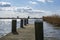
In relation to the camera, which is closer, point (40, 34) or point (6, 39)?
point (40, 34)

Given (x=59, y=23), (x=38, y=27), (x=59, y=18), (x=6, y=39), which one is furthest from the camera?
(x=59, y=23)

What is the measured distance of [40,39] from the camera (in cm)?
565

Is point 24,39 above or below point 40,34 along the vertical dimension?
below

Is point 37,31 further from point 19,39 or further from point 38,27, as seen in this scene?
point 19,39

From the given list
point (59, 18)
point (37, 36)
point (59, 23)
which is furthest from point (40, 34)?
point (59, 23)

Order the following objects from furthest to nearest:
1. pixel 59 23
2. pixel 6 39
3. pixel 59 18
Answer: pixel 59 23 < pixel 59 18 < pixel 6 39

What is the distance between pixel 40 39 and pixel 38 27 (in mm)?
461

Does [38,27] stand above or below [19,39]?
above

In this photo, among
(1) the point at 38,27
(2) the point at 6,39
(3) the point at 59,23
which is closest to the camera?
(1) the point at 38,27

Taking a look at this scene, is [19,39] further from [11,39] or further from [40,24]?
[40,24]

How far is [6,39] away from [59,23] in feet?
58.7

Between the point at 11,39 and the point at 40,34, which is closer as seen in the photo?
the point at 40,34

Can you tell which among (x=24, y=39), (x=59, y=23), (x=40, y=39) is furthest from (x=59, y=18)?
(x=40, y=39)

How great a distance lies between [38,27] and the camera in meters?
5.47
